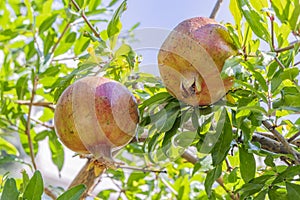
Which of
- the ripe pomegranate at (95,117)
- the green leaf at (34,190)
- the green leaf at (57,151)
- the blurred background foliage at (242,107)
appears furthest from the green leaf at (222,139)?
the green leaf at (57,151)

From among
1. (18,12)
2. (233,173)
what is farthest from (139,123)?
(18,12)

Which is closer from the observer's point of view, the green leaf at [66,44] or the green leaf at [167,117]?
the green leaf at [167,117]

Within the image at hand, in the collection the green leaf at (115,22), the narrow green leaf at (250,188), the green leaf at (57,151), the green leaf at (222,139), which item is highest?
the green leaf at (115,22)

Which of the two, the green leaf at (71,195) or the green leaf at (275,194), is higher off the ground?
the green leaf at (71,195)

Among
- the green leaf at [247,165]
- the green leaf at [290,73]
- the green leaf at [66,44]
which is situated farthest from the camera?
the green leaf at [66,44]

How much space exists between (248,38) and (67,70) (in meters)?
0.72

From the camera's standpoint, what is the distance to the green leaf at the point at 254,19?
23.0 inches

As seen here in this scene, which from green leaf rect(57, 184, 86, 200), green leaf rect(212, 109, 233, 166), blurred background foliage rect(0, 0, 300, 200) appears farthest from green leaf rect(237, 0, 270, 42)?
green leaf rect(57, 184, 86, 200)

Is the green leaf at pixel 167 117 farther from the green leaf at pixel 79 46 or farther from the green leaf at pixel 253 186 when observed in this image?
the green leaf at pixel 79 46

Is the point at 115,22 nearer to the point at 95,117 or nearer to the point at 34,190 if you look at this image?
the point at 95,117

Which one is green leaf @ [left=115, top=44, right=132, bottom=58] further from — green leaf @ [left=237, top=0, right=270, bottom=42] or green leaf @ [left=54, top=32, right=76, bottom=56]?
green leaf @ [left=54, top=32, right=76, bottom=56]

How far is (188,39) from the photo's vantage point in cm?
59

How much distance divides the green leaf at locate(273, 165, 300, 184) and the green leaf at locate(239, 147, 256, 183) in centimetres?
5

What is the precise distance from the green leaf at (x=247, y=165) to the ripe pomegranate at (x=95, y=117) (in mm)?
167
